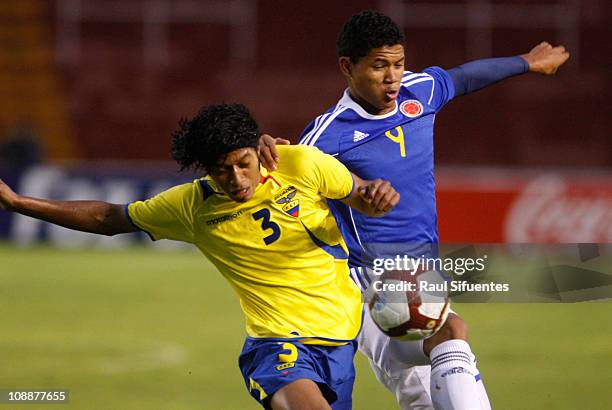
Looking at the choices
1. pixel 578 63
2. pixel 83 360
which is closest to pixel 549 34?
pixel 578 63

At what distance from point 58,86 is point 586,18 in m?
10.6

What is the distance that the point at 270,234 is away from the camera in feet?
15.9

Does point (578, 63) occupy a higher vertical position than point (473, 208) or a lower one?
higher

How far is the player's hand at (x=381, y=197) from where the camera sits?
463 centimetres

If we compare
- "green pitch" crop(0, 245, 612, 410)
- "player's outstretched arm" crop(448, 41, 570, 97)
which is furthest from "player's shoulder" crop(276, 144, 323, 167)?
"green pitch" crop(0, 245, 612, 410)

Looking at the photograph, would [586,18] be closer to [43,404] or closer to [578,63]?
[578,63]

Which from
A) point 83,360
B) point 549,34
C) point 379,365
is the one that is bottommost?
point 83,360

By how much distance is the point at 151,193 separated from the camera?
50.7 ft

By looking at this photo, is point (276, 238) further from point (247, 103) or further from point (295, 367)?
point (247, 103)

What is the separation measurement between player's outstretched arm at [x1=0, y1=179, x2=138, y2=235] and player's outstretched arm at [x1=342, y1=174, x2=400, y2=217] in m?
0.99

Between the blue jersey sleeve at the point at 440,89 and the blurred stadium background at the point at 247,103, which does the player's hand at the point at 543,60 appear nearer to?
the blue jersey sleeve at the point at 440,89

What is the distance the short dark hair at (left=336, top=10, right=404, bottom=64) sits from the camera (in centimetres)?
548

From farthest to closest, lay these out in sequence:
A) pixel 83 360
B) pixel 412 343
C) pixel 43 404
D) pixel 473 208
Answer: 1. pixel 473 208
2. pixel 83 360
3. pixel 43 404
4. pixel 412 343

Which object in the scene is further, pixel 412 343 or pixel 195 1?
pixel 195 1
